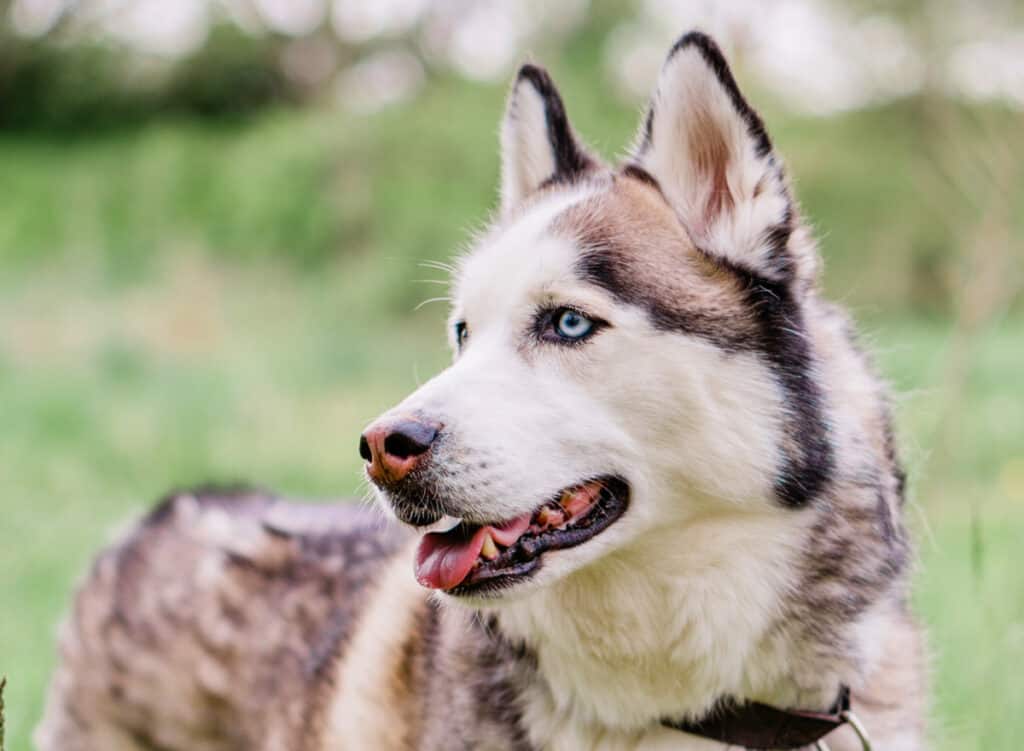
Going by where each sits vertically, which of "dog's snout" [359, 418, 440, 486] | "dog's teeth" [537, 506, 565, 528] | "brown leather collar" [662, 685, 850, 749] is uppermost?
"dog's snout" [359, 418, 440, 486]

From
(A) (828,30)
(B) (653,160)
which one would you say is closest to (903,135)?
(A) (828,30)

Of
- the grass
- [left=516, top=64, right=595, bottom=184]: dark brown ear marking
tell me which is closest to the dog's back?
the grass

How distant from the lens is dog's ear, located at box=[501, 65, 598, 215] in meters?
2.88

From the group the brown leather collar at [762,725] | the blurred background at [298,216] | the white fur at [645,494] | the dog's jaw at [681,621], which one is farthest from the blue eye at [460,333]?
the blurred background at [298,216]

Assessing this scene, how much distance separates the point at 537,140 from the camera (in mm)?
2934

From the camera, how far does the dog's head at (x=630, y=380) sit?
2205 millimetres

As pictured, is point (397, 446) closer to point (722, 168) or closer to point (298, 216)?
point (722, 168)

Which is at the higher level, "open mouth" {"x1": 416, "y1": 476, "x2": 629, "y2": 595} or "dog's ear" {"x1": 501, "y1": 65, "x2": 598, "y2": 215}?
"dog's ear" {"x1": 501, "y1": 65, "x2": 598, "y2": 215}

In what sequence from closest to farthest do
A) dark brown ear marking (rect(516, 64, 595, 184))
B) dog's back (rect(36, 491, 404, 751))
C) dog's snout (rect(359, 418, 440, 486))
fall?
dog's snout (rect(359, 418, 440, 486)) → dark brown ear marking (rect(516, 64, 595, 184)) → dog's back (rect(36, 491, 404, 751))

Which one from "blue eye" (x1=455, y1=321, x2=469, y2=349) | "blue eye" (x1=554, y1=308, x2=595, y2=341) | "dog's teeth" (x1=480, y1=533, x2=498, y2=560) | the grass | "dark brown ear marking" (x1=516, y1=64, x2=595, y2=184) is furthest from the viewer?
the grass

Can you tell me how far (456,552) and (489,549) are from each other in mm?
72

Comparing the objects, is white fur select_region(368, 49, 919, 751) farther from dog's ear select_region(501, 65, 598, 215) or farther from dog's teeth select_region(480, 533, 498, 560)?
dog's ear select_region(501, 65, 598, 215)

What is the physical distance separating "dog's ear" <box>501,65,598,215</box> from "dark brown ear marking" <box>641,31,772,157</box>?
0.52m

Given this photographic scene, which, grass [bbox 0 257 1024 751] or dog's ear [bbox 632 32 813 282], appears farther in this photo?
grass [bbox 0 257 1024 751]
